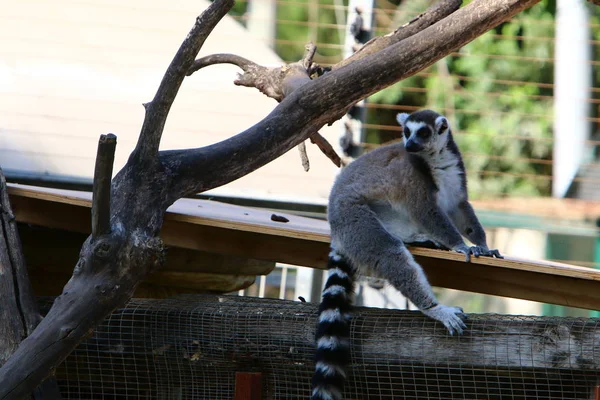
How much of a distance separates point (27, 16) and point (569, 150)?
4.69m

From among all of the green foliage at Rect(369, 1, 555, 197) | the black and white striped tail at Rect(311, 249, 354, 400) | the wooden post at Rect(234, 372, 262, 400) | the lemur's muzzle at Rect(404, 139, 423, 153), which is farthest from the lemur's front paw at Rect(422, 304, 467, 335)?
the green foliage at Rect(369, 1, 555, 197)

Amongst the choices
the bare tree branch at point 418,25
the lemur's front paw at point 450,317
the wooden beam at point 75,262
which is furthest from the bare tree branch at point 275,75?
the lemur's front paw at point 450,317

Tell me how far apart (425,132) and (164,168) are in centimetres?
152

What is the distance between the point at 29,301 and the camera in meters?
3.17

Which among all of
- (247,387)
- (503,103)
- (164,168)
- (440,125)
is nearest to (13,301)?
(164,168)

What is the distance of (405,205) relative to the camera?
396 cm

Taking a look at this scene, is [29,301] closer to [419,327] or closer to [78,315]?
[78,315]

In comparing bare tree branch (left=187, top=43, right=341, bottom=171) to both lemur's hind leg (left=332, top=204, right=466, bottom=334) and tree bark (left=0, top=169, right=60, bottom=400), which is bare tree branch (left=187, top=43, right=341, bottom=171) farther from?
tree bark (left=0, top=169, right=60, bottom=400)

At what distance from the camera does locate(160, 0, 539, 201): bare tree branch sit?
3.18 meters

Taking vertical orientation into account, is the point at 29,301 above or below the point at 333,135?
below

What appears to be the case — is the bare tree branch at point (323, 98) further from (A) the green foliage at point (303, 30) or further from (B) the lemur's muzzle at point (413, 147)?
(A) the green foliage at point (303, 30)

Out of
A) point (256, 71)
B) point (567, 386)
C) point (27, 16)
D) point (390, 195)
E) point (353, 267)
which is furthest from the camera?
point (27, 16)

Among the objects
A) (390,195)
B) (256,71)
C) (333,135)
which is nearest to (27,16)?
(333,135)

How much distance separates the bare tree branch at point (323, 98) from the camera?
3182 millimetres
